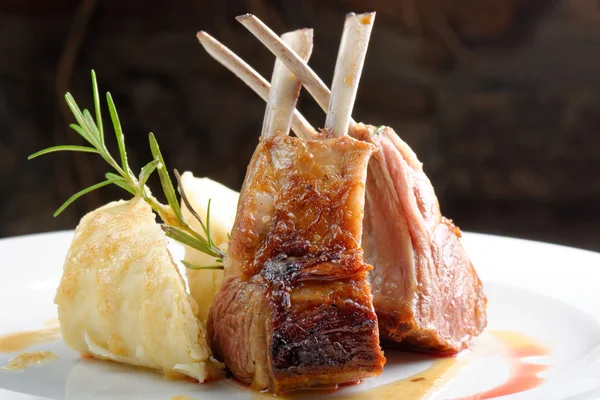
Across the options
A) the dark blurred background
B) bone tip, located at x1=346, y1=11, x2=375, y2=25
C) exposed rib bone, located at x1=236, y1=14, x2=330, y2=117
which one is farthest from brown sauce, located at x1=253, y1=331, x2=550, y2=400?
the dark blurred background

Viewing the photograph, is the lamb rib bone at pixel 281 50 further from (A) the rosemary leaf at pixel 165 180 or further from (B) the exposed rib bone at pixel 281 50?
(A) the rosemary leaf at pixel 165 180

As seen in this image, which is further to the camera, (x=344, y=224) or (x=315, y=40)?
(x=315, y=40)

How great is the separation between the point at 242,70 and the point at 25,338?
44.7 inches

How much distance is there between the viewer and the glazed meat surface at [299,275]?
6.22 feet

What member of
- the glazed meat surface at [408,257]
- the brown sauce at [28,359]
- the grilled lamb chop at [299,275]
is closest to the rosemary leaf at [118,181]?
the grilled lamb chop at [299,275]

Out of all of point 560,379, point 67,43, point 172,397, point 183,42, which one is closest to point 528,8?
point 183,42

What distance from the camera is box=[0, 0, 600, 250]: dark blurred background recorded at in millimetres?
4961

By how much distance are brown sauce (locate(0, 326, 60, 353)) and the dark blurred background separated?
2.76 m

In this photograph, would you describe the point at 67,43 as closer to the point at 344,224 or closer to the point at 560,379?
the point at 344,224

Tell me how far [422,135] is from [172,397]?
3.51 m

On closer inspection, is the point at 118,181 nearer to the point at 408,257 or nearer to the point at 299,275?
the point at 299,275

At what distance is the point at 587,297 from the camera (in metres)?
2.71

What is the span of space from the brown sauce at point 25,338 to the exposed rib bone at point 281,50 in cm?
119

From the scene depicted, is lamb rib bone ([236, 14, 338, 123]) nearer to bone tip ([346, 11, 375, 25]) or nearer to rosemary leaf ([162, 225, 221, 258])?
bone tip ([346, 11, 375, 25])
